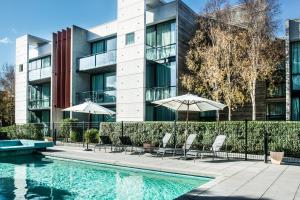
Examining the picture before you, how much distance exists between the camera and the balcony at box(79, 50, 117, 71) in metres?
25.2

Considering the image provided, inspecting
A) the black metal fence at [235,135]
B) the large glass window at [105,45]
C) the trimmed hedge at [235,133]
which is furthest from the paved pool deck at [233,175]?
the large glass window at [105,45]

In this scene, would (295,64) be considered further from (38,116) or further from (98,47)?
(38,116)

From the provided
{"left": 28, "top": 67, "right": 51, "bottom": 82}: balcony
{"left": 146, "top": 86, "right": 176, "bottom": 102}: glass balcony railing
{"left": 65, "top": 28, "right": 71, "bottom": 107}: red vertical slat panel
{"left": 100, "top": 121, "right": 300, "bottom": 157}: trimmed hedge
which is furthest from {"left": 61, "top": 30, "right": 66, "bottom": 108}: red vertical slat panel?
{"left": 100, "top": 121, "right": 300, "bottom": 157}: trimmed hedge

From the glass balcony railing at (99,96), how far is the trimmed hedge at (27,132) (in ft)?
14.4

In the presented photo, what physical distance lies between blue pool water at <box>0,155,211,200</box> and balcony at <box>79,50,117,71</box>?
42.4 ft

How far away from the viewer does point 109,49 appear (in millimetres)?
27438

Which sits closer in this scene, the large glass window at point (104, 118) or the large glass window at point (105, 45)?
the large glass window at point (104, 118)

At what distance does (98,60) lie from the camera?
86.1ft

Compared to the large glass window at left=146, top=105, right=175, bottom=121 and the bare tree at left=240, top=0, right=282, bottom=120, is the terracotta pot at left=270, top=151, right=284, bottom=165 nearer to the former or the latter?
the bare tree at left=240, top=0, right=282, bottom=120

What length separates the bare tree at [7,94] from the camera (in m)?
38.6

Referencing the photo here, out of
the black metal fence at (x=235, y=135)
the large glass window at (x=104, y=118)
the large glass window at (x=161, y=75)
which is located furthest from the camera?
the large glass window at (x=104, y=118)

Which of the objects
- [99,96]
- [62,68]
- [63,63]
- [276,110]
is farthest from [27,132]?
[276,110]

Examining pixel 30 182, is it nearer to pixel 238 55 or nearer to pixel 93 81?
pixel 238 55

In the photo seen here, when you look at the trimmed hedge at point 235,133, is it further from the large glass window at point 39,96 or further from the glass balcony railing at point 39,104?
the large glass window at point 39,96
